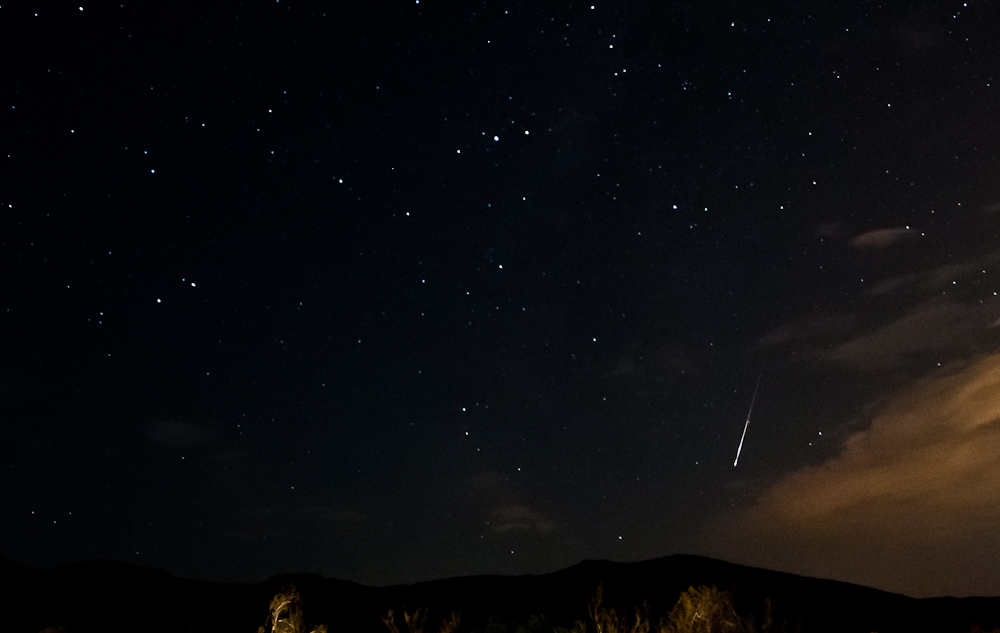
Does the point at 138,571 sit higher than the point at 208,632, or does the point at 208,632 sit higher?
the point at 138,571

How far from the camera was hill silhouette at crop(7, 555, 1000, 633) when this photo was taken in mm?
56156

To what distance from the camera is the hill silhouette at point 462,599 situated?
56.2 meters

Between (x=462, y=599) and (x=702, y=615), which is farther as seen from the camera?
(x=462, y=599)

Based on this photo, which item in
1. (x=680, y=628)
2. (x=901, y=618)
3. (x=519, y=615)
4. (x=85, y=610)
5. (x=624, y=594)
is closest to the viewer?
(x=680, y=628)

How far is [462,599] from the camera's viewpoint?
246 ft

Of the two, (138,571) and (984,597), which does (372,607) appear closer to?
(138,571)

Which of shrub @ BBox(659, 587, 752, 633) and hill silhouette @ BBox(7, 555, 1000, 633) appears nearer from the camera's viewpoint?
shrub @ BBox(659, 587, 752, 633)

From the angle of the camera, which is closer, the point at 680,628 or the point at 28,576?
the point at 680,628

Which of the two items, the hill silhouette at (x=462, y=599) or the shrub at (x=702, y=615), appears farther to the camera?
the hill silhouette at (x=462, y=599)

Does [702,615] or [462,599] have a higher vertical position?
[462,599]

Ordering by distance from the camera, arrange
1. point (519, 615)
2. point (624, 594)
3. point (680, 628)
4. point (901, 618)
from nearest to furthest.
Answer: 1. point (680, 628)
2. point (901, 618)
3. point (519, 615)
4. point (624, 594)

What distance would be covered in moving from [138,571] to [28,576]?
1039cm

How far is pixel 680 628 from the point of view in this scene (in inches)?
1262

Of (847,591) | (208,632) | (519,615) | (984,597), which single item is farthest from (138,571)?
(984,597)
